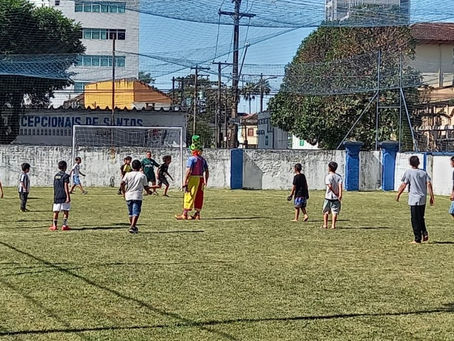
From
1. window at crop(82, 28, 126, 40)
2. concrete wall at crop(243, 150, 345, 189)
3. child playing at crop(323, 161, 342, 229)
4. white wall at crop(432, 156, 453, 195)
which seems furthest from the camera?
window at crop(82, 28, 126, 40)

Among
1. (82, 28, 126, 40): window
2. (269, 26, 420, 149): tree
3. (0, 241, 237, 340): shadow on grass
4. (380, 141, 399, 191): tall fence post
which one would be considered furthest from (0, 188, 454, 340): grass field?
(82, 28, 126, 40): window

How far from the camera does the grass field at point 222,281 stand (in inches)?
298

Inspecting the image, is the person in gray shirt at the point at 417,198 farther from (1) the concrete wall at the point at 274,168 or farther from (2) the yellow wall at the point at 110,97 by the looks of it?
(2) the yellow wall at the point at 110,97

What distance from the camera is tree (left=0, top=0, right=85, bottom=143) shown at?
130 ft

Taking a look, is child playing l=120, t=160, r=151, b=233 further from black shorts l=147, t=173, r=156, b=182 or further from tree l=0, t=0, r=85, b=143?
tree l=0, t=0, r=85, b=143

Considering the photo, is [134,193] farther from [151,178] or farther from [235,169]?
[235,169]

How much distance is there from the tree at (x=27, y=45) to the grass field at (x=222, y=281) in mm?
22966

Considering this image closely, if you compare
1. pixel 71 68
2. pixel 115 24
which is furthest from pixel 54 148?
pixel 115 24

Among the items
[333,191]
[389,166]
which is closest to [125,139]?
[389,166]

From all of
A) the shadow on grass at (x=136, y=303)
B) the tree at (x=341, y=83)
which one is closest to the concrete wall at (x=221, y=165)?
the tree at (x=341, y=83)

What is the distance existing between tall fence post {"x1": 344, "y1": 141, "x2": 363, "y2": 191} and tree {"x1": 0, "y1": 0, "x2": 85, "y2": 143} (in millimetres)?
13509

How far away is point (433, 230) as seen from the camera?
56.9 ft

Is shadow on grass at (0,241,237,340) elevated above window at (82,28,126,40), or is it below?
below

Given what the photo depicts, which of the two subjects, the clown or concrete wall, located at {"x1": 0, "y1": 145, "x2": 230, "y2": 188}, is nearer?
the clown
